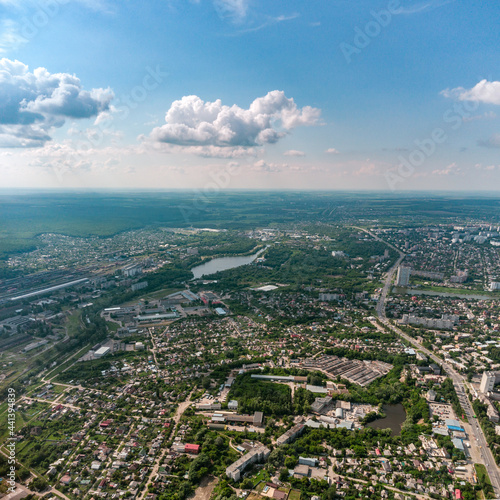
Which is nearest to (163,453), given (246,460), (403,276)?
(246,460)

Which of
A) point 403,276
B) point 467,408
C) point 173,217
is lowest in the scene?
point 467,408

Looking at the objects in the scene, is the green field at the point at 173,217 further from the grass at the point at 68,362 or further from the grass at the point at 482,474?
the grass at the point at 482,474

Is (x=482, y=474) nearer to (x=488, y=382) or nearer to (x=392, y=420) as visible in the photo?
(x=392, y=420)

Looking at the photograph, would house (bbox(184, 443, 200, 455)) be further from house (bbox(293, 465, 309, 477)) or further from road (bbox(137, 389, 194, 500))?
house (bbox(293, 465, 309, 477))

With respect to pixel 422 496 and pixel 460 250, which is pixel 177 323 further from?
pixel 460 250

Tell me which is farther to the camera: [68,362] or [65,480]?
[68,362]

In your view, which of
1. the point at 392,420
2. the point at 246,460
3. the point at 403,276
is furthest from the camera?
the point at 403,276
